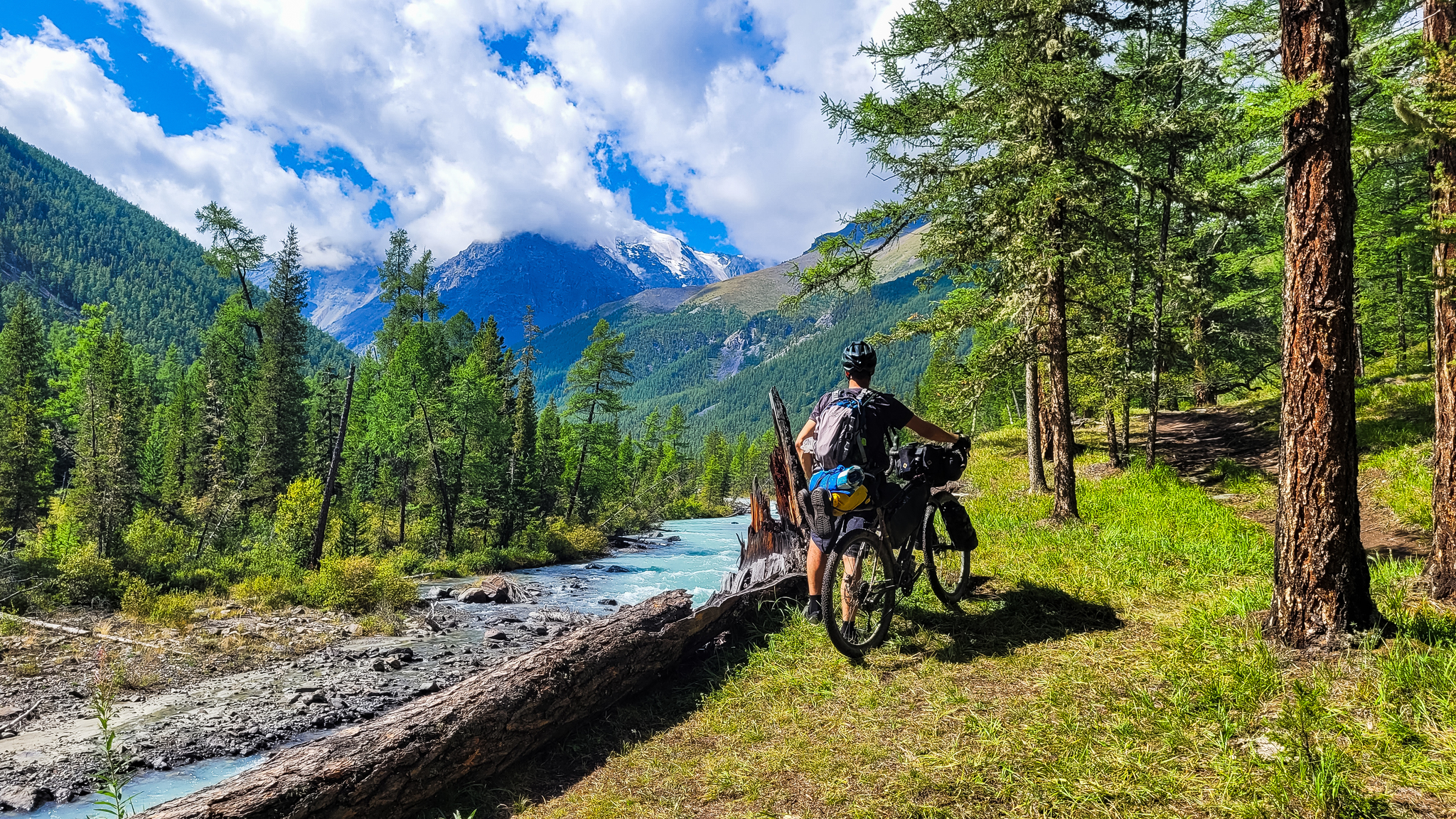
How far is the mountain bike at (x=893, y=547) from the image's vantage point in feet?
18.1

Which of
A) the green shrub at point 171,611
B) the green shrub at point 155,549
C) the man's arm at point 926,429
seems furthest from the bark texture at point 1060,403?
the green shrub at point 155,549

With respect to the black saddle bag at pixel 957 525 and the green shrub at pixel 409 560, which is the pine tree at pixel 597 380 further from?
the black saddle bag at pixel 957 525

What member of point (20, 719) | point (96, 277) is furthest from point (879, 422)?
point (96, 277)

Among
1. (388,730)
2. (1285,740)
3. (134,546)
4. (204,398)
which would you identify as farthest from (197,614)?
(204,398)

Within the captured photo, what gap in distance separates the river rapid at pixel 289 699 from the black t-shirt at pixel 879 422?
432cm

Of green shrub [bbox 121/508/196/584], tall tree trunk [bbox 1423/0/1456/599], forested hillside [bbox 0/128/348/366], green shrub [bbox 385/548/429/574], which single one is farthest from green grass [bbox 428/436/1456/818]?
forested hillside [bbox 0/128/348/366]

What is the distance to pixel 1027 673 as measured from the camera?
16.5 ft

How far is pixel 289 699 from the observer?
12188mm

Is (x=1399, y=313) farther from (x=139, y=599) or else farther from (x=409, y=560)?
(x=139, y=599)

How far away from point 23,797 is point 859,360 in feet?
39.2

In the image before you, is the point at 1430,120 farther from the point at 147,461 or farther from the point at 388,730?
the point at 147,461

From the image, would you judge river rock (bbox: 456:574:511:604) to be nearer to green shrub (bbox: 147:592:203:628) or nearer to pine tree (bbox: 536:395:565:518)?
green shrub (bbox: 147:592:203:628)

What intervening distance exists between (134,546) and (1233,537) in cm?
3087

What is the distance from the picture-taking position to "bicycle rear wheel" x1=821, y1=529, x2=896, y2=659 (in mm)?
5465
